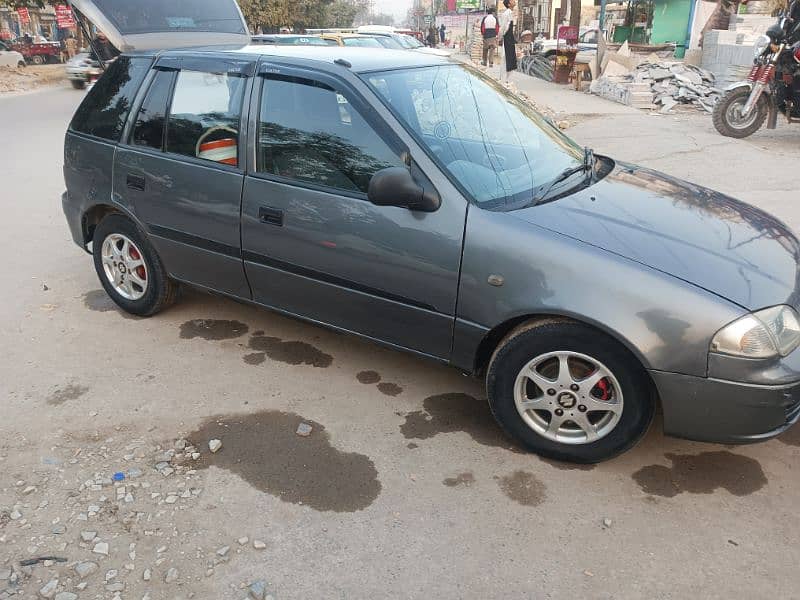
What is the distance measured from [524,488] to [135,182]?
2862 mm

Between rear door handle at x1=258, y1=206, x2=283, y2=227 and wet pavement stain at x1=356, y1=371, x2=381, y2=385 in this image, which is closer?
rear door handle at x1=258, y1=206, x2=283, y2=227

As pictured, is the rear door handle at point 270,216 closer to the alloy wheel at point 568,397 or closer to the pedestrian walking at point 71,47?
the alloy wheel at point 568,397

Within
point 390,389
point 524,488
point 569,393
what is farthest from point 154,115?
point 524,488

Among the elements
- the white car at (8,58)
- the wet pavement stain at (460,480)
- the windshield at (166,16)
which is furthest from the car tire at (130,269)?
the white car at (8,58)

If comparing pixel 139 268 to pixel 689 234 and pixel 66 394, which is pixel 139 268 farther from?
pixel 689 234

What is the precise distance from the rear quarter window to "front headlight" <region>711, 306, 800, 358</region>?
11.5ft

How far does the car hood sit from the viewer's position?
2686mm

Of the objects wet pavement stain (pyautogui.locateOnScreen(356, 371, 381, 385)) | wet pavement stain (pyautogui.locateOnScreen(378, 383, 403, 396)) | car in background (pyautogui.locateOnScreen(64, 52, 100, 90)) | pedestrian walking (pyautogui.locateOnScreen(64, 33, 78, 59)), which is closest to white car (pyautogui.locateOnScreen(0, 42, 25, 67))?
car in background (pyautogui.locateOnScreen(64, 52, 100, 90))

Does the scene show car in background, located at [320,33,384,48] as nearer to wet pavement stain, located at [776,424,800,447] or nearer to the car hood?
the car hood

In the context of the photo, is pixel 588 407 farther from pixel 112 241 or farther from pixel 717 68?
pixel 717 68

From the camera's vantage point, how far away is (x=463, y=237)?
115 inches

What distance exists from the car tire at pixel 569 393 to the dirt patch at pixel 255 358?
5.00ft

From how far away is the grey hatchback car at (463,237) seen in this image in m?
2.63

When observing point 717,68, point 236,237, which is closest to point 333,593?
point 236,237
